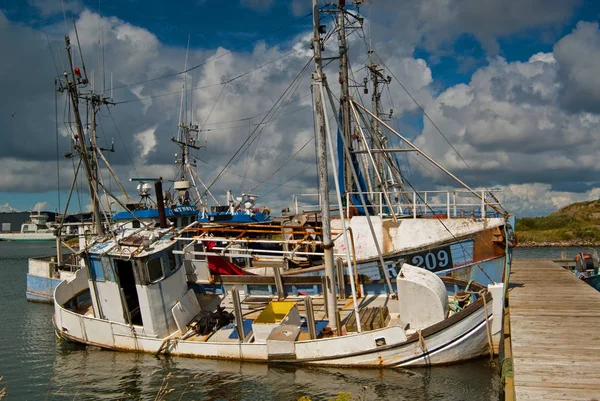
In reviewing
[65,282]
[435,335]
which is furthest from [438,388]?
[65,282]

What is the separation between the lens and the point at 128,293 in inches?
645

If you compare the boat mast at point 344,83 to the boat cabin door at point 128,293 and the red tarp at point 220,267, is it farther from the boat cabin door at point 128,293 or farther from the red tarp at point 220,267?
the boat cabin door at point 128,293

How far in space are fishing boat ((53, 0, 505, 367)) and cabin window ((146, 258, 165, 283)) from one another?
30mm

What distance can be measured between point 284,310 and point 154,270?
A: 4064mm

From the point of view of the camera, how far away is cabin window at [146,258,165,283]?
14.8 m

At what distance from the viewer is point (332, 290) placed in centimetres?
1328

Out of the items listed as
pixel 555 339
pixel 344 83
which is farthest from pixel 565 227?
pixel 555 339

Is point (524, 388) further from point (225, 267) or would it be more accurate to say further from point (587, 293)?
point (225, 267)

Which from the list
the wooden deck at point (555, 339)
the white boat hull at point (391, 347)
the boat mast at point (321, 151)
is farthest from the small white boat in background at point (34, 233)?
the wooden deck at point (555, 339)

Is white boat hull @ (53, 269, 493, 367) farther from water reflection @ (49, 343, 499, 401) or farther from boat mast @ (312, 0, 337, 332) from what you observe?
boat mast @ (312, 0, 337, 332)

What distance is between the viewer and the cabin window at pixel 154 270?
14.8 m

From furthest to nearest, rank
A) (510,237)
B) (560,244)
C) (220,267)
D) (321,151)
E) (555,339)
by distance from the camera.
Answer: (560,244) < (220,267) < (510,237) < (321,151) < (555,339)

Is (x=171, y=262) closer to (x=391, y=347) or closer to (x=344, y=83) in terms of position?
(x=391, y=347)

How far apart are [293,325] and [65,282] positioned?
394 inches
